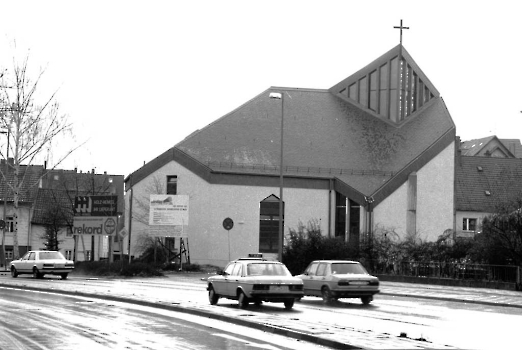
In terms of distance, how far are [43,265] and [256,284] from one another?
22.9m

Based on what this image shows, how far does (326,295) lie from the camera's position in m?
28.0

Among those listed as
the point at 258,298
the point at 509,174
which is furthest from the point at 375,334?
the point at 509,174

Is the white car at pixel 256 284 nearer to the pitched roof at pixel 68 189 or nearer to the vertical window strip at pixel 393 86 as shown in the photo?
the vertical window strip at pixel 393 86

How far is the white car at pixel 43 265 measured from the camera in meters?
44.4

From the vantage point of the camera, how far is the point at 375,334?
16.4 m

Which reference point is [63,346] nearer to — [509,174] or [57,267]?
[57,267]

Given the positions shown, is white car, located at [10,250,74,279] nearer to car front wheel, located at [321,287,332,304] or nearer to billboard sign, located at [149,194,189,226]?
billboard sign, located at [149,194,189,226]

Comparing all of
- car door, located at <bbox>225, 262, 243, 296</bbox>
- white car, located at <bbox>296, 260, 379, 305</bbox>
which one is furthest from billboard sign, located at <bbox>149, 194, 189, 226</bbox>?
car door, located at <bbox>225, 262, 243, 296</bbox>

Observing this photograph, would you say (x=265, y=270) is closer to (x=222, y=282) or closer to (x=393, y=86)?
(x=222, y=282)

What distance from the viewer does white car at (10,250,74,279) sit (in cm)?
4441

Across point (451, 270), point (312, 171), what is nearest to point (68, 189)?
point (312, 171)

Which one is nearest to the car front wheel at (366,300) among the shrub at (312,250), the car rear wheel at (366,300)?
the car rear wheel at (366,300)

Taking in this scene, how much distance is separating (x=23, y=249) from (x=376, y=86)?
41226mm

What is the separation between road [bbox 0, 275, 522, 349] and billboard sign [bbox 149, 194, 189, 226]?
24.7 meters
